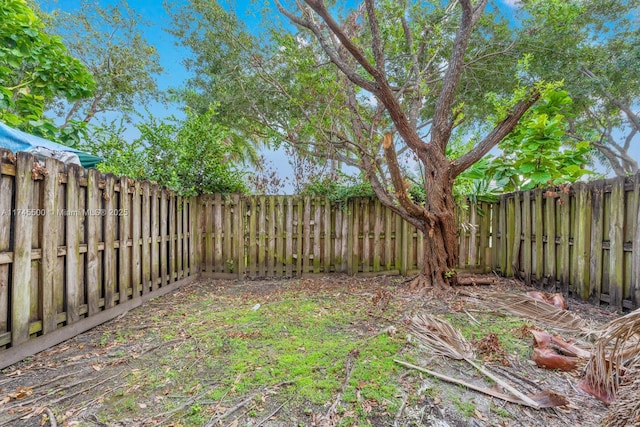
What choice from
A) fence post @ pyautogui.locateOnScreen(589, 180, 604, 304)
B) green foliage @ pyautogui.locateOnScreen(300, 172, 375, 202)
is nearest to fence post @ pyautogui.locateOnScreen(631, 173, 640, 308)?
fence post @ pyautogui.locateOnScreen(589, 180, 604, 304)

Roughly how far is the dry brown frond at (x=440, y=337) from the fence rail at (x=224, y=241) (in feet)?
6.56

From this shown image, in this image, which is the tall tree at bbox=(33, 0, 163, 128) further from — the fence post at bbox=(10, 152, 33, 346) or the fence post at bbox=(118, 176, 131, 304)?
the fence post at bbox=(10, 152, 33, 346)

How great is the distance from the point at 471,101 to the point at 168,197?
25.4 ft

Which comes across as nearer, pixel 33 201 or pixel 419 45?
pixel 33 201

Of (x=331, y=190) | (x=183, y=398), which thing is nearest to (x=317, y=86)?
(x=331, y=190)

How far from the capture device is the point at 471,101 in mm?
7742

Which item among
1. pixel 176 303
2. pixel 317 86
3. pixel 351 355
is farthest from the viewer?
pixel 317 86

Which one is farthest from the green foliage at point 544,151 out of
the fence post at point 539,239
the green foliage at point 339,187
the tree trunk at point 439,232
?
the green foliage at point 339,187

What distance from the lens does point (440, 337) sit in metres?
2.38

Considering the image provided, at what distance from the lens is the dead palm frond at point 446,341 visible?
172 centimetres

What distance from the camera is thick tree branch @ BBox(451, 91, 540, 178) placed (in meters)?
3.65

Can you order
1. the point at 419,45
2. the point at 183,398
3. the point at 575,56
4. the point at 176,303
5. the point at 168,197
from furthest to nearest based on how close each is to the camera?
the point at 575,56 < the point at 419,45 < the point at 168,197 < the point at 176,303 < the point at 183,398

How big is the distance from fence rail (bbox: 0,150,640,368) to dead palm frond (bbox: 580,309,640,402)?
1.95 m

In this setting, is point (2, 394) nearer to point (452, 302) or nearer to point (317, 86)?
point (452, 302)
